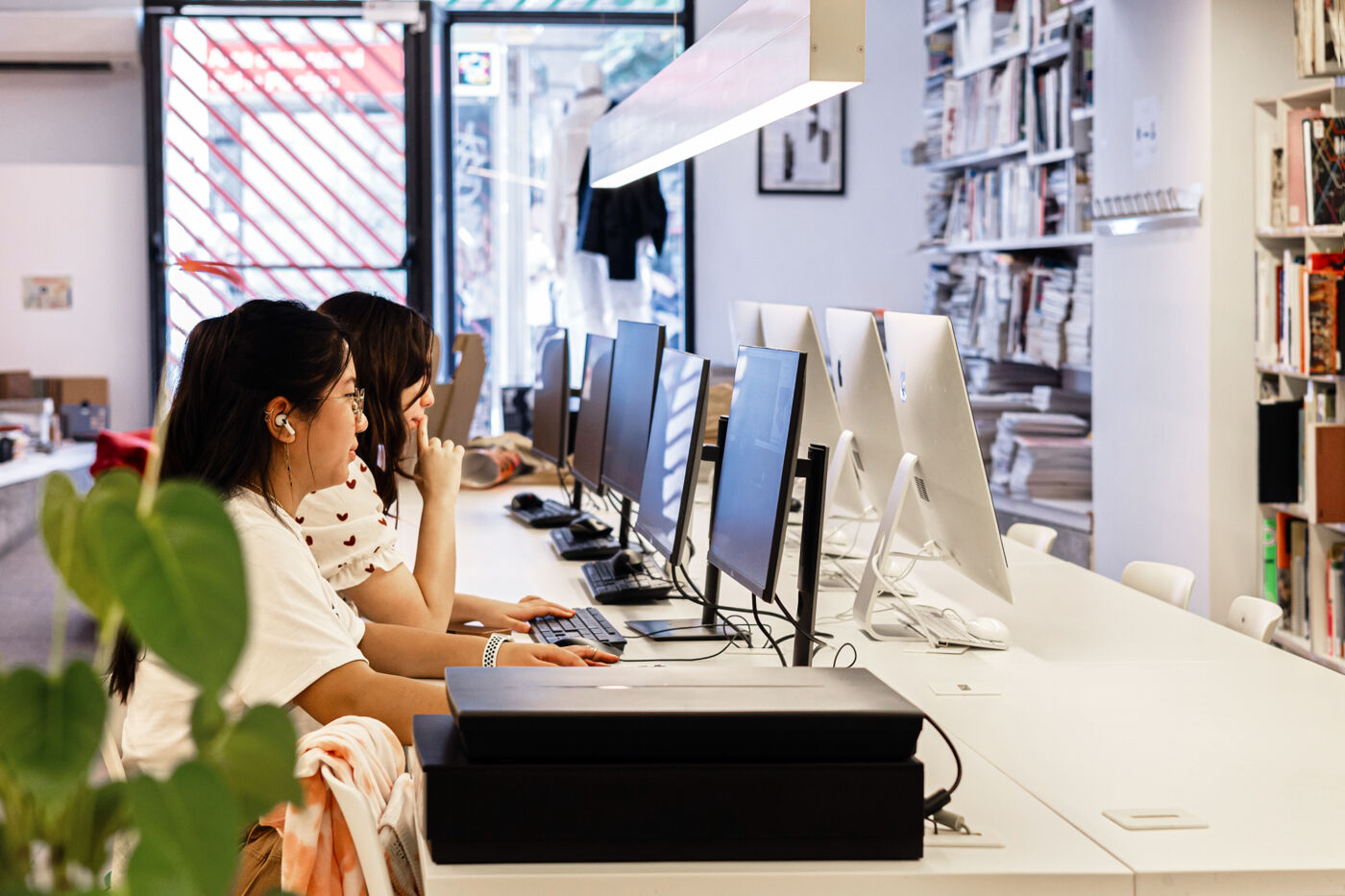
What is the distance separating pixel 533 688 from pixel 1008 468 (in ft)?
13.3

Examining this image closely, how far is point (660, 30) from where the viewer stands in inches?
271

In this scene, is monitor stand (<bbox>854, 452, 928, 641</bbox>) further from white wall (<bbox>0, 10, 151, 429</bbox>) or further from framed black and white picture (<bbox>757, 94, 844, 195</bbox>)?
white wall (<bbox>0, 10, 151, 429</bbox>)

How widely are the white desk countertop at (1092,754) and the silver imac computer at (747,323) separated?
2.68ft

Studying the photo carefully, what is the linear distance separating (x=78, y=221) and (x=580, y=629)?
540cm

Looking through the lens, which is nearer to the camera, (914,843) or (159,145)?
(914,843)

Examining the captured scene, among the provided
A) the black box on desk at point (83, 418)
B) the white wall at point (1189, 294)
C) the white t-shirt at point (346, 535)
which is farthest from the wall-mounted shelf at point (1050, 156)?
the black box on desk at point (83, 418)

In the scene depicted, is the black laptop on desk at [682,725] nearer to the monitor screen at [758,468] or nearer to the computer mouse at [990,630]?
the monitor screen at [758,468]

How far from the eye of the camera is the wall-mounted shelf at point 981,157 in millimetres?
5262

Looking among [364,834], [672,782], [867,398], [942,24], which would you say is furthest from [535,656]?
[942,24]

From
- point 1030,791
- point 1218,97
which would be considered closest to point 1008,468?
point 1218,97

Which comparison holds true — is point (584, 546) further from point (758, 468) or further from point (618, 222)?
point (618, 222)

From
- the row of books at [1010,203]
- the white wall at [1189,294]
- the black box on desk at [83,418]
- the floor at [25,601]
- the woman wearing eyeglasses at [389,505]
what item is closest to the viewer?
the woman wearing eyeglasses at [389,505]

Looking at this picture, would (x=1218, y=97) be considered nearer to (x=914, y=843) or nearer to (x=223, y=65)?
(x=914, y=843)

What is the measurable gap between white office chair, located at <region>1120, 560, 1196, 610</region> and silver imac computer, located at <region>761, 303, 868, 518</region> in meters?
0.60
